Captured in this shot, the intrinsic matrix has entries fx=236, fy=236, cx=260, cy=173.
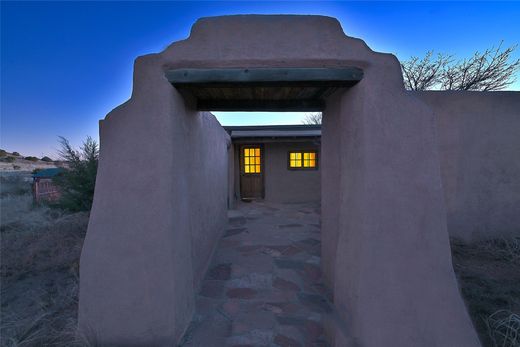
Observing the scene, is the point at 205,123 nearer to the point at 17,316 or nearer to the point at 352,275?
the point at 352,275

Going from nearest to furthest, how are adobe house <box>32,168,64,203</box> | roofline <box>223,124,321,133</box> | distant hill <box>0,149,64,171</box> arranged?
adobe house <box>32,168,64,203</box> < roofline <box>223,124,321,133</box> < distant hill <box>0,149,64,171</box>

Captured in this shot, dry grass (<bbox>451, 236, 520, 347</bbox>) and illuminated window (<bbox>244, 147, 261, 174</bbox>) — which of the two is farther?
illuminated window (<bbox>244, 147, 261, 174</bbox>)

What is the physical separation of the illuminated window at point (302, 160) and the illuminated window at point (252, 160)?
1.43m

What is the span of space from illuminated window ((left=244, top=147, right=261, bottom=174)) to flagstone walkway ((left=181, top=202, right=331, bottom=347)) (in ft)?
15.9

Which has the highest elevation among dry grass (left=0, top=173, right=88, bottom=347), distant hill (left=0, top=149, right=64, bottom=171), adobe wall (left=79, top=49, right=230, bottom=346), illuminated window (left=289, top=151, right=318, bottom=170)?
distant hill (left=0, top=149, right=64, bottom=171)

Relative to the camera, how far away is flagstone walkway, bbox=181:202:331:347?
2.57m

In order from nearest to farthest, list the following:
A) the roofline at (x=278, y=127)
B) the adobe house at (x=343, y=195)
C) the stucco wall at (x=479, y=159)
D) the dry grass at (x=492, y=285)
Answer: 1. the adobe house at (x=343, y=195)
2. the dry grass at (x=492, y=285)
3. the stucco wall at (x=479, y=159)
4. the roofline at (x=278, y=127)

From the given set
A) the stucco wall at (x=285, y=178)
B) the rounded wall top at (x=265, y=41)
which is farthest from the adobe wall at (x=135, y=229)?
the stucco wall at (x=285, y=178)

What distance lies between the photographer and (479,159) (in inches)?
184

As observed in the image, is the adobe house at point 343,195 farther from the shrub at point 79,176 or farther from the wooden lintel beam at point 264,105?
the shrub at point 79,176

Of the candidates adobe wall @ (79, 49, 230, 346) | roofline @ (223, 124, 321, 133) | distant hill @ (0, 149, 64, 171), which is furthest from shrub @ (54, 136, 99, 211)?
distant hill @ (0, 149, 64, 171)

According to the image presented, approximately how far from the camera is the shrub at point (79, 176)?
734 cm

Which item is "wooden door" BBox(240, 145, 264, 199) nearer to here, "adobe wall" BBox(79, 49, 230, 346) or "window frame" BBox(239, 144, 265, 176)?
"window frame" BBox(239, 144, 265, 176)

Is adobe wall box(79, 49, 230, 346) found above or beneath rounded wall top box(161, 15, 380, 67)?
beneath
